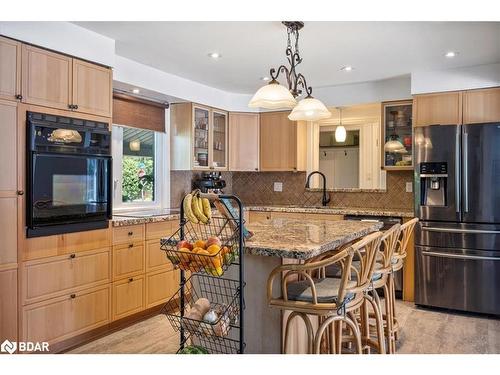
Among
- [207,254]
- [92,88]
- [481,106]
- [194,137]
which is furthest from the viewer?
[194,137]

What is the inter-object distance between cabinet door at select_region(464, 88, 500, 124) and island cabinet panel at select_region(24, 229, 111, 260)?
3.49 m

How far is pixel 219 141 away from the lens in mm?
5254

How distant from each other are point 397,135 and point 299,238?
2878mm

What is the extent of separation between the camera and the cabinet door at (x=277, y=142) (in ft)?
17.4

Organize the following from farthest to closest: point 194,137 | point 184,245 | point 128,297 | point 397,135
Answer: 1. point 194,137
2. point 397,135
3. point 128,297
4. point 184,245

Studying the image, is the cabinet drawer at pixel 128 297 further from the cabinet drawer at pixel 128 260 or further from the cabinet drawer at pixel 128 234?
the cabinet drawer at pixel 128 234

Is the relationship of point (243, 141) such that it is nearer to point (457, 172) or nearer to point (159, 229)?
point (159, 229)

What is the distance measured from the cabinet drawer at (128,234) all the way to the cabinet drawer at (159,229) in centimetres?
9

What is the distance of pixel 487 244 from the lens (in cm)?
375

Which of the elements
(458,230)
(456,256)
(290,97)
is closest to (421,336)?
(456,256)

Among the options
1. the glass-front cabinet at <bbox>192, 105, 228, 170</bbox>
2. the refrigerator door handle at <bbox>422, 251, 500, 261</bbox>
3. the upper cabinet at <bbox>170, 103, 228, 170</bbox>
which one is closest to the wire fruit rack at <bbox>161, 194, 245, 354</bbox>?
the refrigerator door handle at <bbox>422, 251, 500, 261</bbox>
